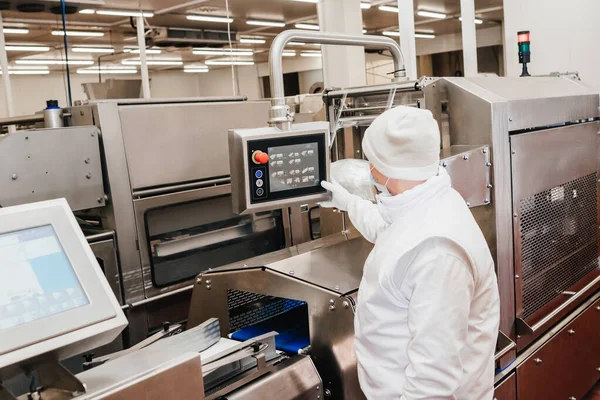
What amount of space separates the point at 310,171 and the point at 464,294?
588 mm

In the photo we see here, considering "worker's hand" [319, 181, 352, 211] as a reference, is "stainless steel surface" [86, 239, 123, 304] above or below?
below

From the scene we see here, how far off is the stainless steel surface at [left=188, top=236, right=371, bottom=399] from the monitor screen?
0.61m

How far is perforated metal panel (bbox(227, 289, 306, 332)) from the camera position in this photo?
171 centimetres

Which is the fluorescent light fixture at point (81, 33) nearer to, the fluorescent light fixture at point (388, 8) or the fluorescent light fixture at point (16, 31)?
the fluorescent light fixture at point (16, 31)

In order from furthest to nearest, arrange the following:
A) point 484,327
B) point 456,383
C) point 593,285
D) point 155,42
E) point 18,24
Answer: point 155,42 → point 18,24 → point 593,285 → point 484,327 → point 456,383

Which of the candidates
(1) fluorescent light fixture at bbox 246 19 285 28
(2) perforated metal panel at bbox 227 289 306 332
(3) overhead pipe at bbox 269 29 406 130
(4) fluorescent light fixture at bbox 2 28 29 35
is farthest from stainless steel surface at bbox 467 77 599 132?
(1) fluorescent light fixture at bbox 246 19 285 28

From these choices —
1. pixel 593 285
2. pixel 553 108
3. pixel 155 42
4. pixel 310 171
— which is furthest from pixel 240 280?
pixel 155 42

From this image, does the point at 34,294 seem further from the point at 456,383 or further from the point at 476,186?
the point at 476,186

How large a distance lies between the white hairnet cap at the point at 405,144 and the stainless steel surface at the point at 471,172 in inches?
14.8

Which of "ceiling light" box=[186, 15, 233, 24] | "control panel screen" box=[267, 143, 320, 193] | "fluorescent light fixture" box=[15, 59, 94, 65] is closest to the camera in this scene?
"control panel screen" box=[267, 143, 320, 193]

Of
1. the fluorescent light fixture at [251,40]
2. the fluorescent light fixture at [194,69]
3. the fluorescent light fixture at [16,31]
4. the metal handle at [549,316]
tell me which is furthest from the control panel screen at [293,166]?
the fluorescent light fixture at [251,40]

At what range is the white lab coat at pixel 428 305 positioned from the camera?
3.61 ft

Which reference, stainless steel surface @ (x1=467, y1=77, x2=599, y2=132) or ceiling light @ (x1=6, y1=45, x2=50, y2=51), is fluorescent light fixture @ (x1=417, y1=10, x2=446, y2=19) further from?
stainless steel surface @ (x1=467, y1=77, x2=599, y2=132)

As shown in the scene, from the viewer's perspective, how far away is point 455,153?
5.42ft
